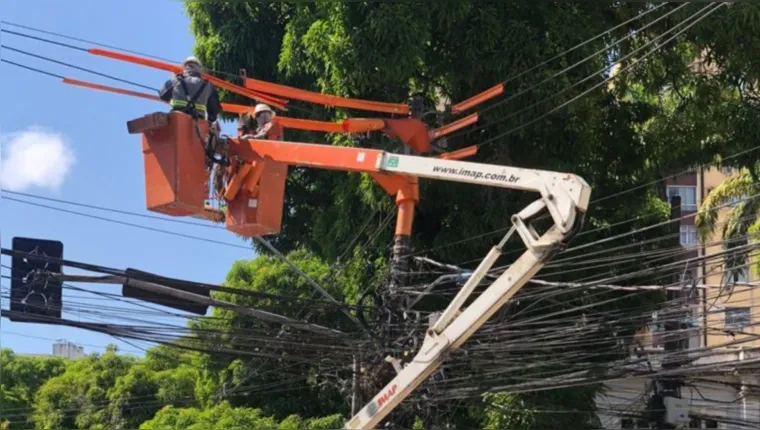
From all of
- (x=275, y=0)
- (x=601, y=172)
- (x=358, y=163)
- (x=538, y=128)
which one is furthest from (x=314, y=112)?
(x=358, y=163)

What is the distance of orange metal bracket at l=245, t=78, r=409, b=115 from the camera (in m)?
11.1

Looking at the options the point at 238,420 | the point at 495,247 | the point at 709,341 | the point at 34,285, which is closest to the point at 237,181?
the point at 34,285

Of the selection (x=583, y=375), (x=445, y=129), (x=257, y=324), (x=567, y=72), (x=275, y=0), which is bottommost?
(x=583, y=375)

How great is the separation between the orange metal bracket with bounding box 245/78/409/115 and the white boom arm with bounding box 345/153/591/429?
280cm

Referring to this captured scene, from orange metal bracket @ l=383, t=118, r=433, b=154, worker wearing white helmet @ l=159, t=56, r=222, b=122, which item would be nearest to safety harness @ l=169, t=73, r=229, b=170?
worker wearing white helmet @ l=159, t=56, r=222, b=122

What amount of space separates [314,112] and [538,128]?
2.86 m

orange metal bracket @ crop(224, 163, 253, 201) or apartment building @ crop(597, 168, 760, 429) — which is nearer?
orange metal bracket @ crop(224, 163, 253, 201)

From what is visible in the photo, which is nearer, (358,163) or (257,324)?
(358,163)

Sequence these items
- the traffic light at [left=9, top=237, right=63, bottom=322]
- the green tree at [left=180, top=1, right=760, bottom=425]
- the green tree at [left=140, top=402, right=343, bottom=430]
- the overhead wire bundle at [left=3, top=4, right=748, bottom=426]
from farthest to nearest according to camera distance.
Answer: the green tree at [left=140, top=402, right=343, bottom=430] → the green tree at [left=180, top=1, right=760, bottom=425] → the overhead wire bundle at [left=3, top=4, right=748, bottom=426] → the traffic light at [left=9, top=237, right=63, bottom=322]

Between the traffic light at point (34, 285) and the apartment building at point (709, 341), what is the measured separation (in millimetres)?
5476

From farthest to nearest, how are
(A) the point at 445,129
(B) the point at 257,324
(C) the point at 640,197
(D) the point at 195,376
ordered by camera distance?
(D) the point at 195,376
(B) the point at 257,324
(C) the point at 640,197
(A) the point at 445,129

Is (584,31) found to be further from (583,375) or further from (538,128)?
(583,375)

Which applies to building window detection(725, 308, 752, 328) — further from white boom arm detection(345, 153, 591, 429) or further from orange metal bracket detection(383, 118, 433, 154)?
orange metal bracket detection(383, 118, 433, 154)

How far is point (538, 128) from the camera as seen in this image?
41.2ft
